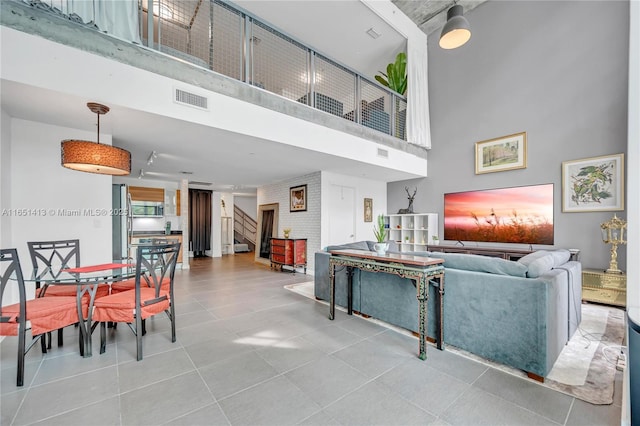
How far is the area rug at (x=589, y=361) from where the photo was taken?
1.96 metres

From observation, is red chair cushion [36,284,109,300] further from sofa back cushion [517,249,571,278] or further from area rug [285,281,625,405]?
sofa back cushion [517,249,571,278]

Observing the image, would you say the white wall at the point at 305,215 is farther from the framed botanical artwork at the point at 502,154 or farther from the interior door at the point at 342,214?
the framed botanical artwork at the point at 502,154

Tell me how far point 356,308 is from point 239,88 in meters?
3.31

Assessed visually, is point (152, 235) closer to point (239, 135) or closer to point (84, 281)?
point (239, 135)

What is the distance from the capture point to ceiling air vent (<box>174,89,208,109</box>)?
3.02m

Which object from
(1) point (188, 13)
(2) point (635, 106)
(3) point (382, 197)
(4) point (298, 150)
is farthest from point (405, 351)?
(1) point (188, 13)

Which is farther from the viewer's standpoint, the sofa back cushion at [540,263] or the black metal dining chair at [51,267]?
the black metal dining chair at [51,267]

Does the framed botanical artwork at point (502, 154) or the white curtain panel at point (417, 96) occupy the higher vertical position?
the white curtain panel at point (417, 96)

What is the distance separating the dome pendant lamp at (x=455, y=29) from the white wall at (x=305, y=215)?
355 centimetres

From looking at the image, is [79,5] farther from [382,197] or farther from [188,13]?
[382,197]

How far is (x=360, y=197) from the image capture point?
7.25m

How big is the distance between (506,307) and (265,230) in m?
7.26

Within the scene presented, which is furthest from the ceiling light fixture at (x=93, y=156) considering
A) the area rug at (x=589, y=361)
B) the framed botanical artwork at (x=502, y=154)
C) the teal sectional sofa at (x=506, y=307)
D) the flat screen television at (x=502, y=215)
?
the framed botanical artwork at (x=502, y=154)

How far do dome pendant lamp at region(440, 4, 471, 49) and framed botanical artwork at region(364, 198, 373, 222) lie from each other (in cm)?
420
